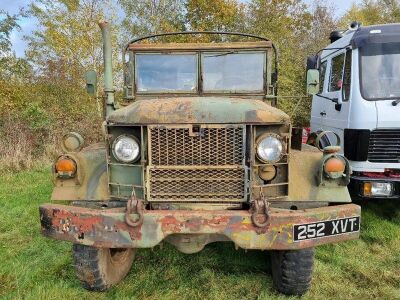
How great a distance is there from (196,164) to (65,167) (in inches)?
42.7

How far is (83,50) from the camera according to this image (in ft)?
61.8

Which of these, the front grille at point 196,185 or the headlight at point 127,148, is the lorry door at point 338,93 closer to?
the front grille at point 196,185

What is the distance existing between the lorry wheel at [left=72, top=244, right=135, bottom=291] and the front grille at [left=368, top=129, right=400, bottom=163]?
3.35 meters

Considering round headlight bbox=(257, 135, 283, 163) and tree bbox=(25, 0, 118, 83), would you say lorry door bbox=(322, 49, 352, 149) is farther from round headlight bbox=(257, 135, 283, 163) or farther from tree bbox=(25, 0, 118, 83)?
tree bbox=(25, 0, 118, 83)

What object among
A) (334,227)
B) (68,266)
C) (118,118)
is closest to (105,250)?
(68,266)

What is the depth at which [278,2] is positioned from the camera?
79.7 ft

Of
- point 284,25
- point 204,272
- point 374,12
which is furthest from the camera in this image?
point 374,12

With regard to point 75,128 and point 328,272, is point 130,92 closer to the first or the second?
point 328,272

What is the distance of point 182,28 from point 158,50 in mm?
18845

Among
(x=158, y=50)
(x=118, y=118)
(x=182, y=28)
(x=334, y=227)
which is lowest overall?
(x=334, y=227)

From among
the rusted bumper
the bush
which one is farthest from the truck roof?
the bush

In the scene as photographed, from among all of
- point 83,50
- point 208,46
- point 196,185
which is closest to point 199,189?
point 196,185

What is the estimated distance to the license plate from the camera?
2.80 m

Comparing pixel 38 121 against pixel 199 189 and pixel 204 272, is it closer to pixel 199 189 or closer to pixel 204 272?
pixel 204 272
